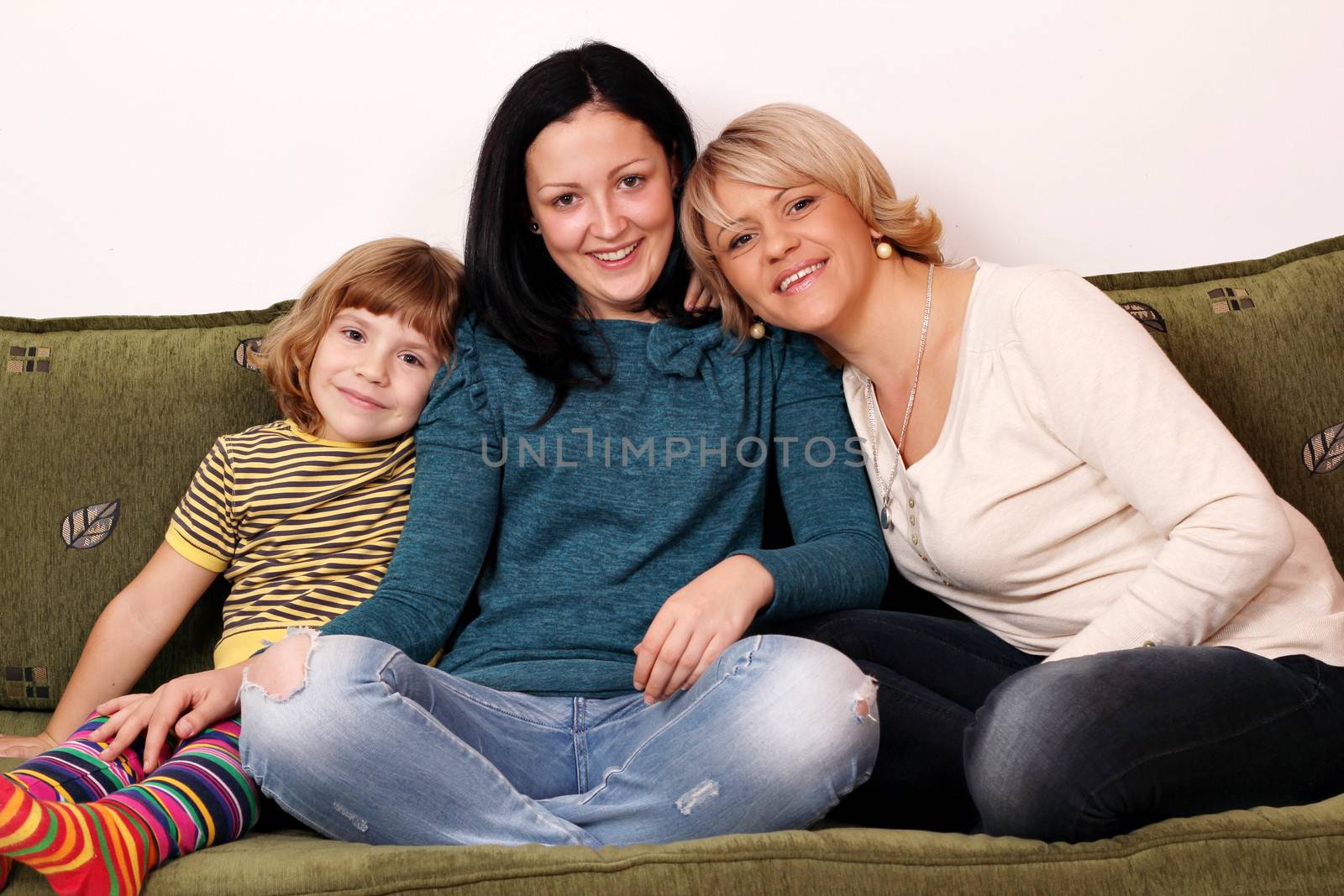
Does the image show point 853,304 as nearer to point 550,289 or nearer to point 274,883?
A: point 550,289

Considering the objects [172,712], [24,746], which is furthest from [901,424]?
[24,746]

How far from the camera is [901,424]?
4.62 feet

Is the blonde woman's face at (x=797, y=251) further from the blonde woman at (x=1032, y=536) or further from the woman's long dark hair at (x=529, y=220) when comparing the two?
the woman's long dark hair at (x=529, y=220)

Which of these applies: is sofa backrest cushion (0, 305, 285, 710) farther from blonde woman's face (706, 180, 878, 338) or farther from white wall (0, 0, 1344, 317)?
blonde woman's face (706, 180, 878, 338)

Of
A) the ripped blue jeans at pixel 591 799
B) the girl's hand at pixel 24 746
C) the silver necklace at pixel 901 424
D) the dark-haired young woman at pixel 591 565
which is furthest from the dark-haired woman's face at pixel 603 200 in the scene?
the girl's hand at pixel 24 746

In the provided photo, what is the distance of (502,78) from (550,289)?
425 millimetres

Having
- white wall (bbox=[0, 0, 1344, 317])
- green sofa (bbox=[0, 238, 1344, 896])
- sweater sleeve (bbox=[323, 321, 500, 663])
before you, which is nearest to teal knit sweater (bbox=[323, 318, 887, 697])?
sweater sleeve (bbox=[323, 321, 500, 663])

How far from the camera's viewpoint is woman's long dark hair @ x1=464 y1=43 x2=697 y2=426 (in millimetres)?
1426

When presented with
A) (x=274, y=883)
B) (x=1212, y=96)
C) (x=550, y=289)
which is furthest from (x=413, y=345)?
(x=1212, y=96)

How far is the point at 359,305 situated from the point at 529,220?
0.81 feet

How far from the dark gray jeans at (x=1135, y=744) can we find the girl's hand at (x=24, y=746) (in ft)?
3.41

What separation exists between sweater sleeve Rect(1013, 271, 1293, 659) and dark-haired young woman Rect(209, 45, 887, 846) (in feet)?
0.94

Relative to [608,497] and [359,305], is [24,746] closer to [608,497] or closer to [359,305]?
[359,305]

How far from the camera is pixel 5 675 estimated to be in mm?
1560
